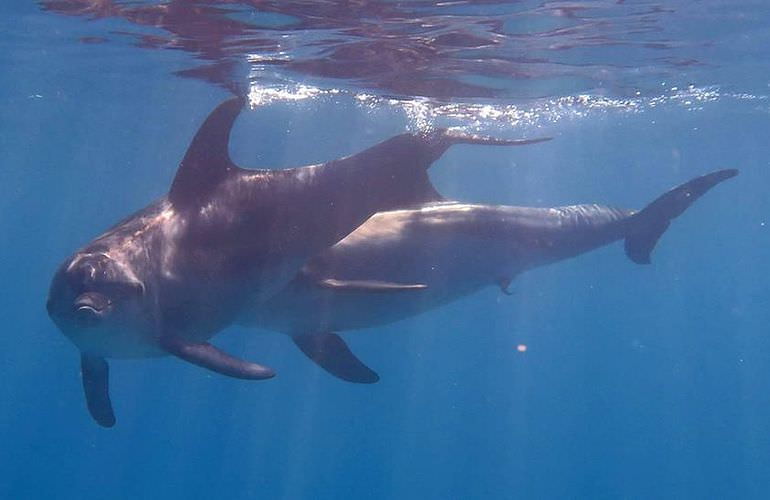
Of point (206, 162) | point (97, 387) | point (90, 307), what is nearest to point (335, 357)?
point (97, 387)

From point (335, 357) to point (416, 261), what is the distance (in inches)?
66.2

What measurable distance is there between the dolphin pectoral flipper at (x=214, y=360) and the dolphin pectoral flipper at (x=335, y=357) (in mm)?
3180

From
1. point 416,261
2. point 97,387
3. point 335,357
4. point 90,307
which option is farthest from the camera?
point 416,261

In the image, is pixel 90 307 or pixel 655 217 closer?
pixel 90 307

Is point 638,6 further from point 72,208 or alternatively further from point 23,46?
point 72,208

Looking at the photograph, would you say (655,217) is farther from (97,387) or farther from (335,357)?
(97,387)

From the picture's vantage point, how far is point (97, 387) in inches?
308

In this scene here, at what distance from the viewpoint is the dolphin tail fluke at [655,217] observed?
1327cm

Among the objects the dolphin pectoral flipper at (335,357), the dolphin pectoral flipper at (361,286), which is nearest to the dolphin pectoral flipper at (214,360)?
the dolphin pectoral flipper at (361,286)

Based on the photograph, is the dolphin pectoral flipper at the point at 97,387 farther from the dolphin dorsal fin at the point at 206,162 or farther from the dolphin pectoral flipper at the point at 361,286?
the dolphin pectoral flipper at the point at 361,286

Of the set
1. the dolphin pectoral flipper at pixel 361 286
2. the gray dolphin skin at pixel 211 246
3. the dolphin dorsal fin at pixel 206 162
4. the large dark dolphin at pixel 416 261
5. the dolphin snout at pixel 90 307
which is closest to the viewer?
the dolphin snout at pixel 90 307

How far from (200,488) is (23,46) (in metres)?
24.6

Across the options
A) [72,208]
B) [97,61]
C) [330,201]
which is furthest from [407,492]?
[72,208]

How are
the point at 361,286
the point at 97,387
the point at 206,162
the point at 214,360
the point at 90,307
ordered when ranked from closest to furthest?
the point at 90,307 < the point at 214,360 < the point at 97,387 < the point at 206,162 < the point at 361,286
